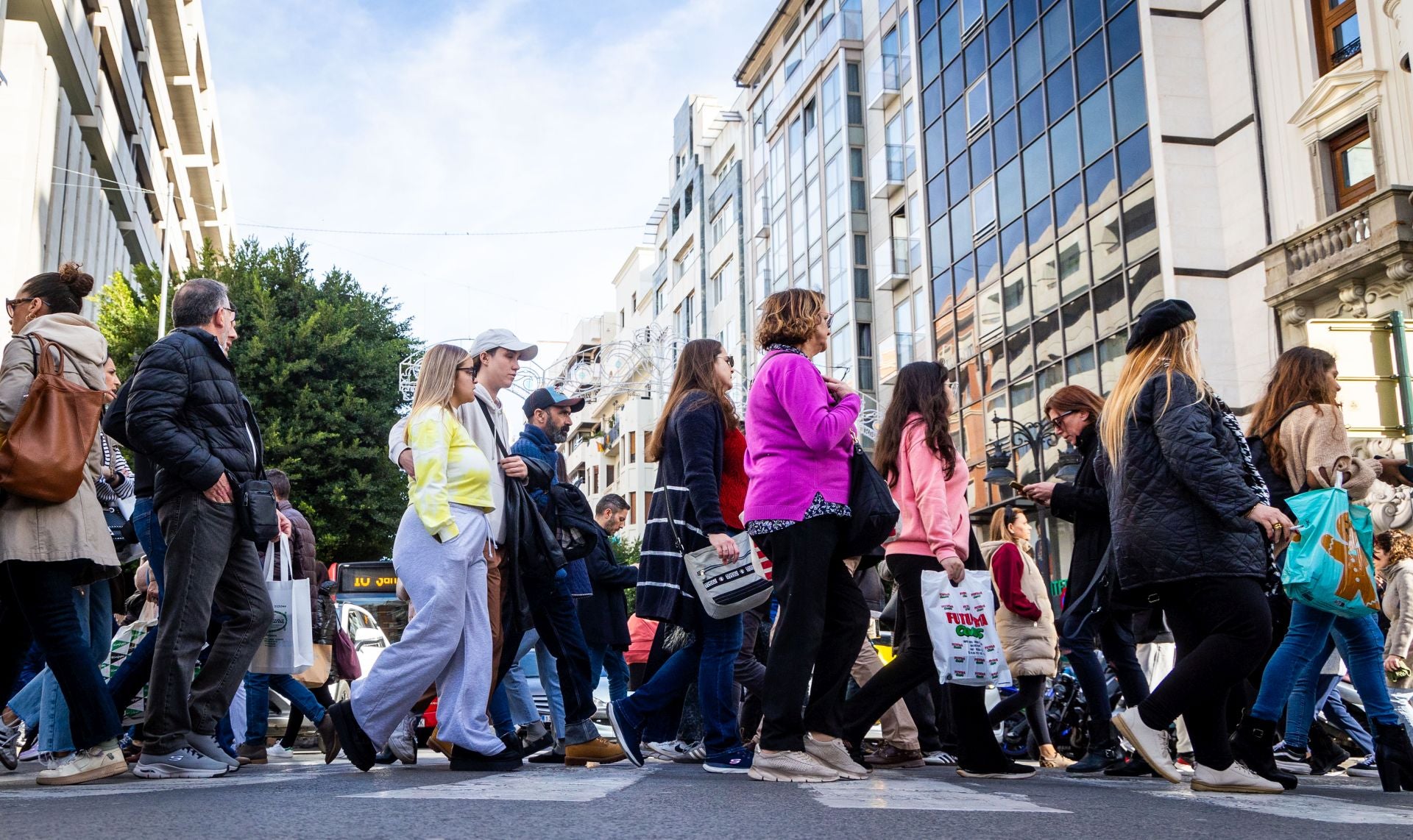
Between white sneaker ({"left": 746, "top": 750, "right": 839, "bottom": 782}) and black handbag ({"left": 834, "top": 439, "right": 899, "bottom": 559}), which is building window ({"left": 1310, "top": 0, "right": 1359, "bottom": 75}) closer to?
black handbag ({"left": 834, "top": 439, "right": 899, "bottom": 559})

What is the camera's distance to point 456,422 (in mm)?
6008

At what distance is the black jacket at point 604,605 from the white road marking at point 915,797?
11.6 feet

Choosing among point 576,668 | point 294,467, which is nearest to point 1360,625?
point 576,668

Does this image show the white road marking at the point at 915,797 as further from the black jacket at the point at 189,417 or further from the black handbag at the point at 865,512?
the black jacket at the point at 189,417

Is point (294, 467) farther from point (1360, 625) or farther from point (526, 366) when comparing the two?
point (1360, 625)

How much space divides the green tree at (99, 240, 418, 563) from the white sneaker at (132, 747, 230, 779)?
2121 cm

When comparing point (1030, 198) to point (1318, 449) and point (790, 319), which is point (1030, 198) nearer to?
point (1318, 449)

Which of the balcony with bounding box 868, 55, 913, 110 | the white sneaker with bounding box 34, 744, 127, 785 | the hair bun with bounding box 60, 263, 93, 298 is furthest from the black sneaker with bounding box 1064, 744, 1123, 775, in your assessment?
the balcony with bounding box 868, 55, 913, 110

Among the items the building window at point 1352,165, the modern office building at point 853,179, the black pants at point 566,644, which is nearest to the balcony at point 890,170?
the modern office building at point 853,179

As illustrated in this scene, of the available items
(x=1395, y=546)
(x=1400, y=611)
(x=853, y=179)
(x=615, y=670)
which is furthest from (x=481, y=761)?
(x=853, y=179)

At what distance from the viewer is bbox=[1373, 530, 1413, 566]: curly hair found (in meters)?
9.26

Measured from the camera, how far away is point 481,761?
18.8 ft

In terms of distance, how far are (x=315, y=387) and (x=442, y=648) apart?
22597mm

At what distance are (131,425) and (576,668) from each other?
92.9 inches
